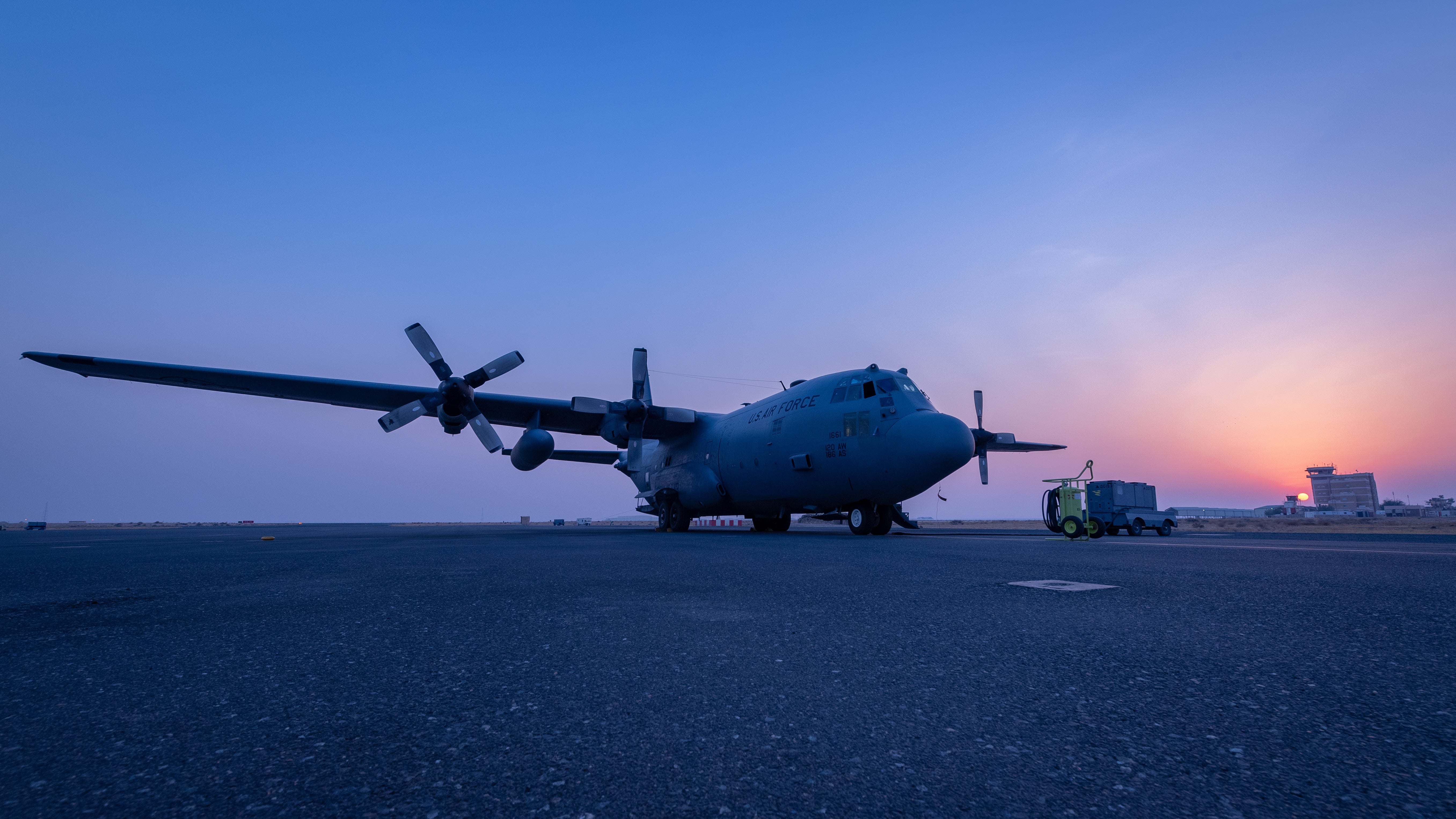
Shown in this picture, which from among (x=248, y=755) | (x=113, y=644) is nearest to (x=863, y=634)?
(x=248, y=755)

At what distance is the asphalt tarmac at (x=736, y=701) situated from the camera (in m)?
1.81

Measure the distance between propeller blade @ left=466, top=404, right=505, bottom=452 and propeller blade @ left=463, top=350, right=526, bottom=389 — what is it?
0.72 meters

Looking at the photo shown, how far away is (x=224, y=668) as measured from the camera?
10.7 feet

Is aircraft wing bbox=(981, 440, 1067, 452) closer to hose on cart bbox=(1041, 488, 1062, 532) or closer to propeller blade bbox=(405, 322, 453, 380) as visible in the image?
hose on cart bbox=(1041, 488, 1062, 532)

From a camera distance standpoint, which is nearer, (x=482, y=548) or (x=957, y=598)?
(x=957, y=598)

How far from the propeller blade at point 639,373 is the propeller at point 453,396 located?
4432 millimetres

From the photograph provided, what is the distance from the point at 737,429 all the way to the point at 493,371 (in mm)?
8255

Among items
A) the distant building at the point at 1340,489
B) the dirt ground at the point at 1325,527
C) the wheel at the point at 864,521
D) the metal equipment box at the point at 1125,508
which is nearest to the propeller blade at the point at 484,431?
the wheel at the point at 864,521

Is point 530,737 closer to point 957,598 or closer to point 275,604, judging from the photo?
point 957,598

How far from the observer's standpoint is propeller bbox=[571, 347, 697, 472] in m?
21.7

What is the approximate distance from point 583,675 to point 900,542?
470 inches

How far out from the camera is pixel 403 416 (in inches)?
750

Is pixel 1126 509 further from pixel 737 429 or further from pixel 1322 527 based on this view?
pixel 1322 527

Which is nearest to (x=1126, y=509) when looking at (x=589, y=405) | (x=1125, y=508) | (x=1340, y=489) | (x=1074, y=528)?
(x=1125, y=508)
